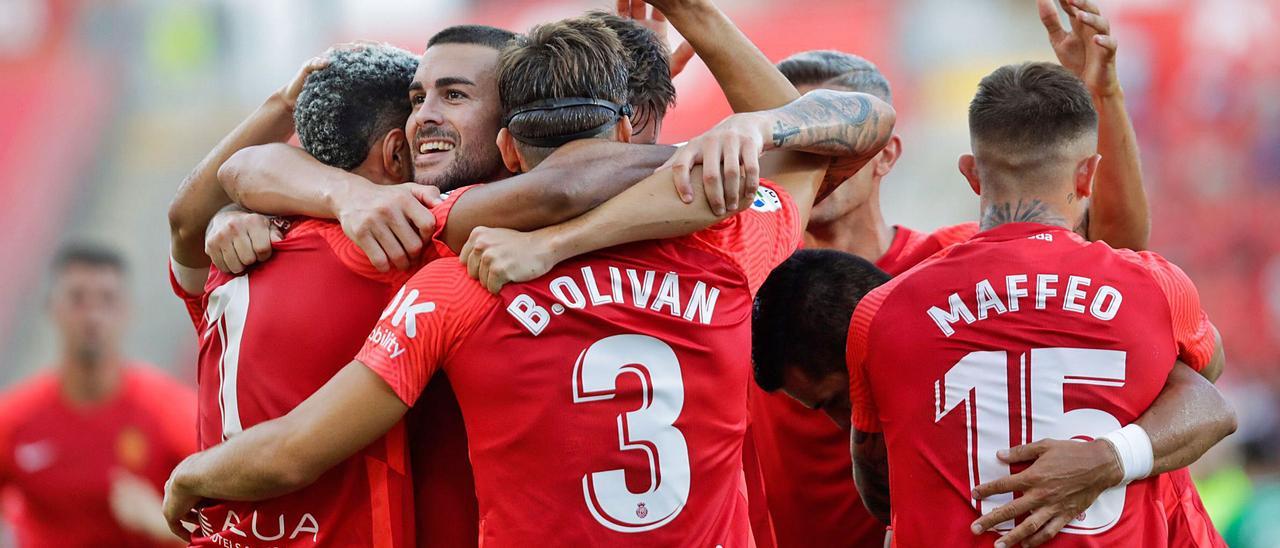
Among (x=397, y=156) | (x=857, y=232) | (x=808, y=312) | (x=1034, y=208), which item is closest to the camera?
(x=1034, y=208)

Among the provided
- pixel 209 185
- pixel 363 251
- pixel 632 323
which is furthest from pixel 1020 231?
pixel 209 185

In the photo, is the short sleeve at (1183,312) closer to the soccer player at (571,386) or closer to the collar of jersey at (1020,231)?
the collar of jersey at (1020,231)

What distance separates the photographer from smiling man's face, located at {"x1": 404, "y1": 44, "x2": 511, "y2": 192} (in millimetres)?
3725

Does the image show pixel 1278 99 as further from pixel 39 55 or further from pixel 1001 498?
pixel 39 55

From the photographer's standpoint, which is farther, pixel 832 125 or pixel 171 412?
pixel 171 412

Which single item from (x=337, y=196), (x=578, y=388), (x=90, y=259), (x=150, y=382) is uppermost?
(x=337, y=196)

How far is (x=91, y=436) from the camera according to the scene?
745 cm

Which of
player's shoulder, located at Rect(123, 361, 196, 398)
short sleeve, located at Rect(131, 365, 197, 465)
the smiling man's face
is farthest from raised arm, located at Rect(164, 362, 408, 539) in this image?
player's shoulder, located at Rect(123, 361, 196, 398)

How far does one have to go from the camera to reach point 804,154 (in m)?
3.69

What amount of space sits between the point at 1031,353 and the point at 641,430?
1.02m

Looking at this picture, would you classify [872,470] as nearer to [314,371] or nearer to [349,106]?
[314,371]

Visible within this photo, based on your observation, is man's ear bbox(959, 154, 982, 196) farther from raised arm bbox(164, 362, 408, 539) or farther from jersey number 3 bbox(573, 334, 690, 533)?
raised arm bbox(164, 362, 408, 539)

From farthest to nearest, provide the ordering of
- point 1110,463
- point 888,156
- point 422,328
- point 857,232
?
point 888,156, point 857,232, point 1110,463, point 422,328

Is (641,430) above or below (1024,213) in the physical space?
below
